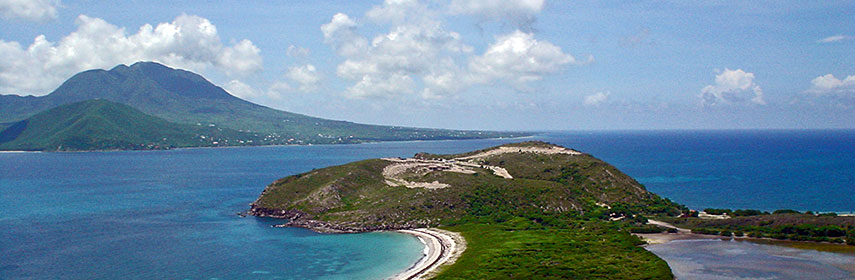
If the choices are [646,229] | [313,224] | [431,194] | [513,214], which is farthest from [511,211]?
[313,224]

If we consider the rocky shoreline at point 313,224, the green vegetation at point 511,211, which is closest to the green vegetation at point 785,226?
the green vegetation at point 511,211

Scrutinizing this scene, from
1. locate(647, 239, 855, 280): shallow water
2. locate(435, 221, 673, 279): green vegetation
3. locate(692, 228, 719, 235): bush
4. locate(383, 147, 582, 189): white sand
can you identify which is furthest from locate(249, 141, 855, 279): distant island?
locate(647, 239, 855, 280): shallow water

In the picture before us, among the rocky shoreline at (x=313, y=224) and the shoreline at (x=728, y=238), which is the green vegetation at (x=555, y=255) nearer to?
the shoreline at (x=728, y=238)

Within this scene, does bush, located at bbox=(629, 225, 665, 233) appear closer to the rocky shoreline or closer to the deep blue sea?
the deep blue sea

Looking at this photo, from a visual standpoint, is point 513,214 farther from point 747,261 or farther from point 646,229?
point 747,261

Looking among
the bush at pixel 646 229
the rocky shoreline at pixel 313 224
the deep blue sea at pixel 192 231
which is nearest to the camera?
the deep blue sea at pixel 192 231

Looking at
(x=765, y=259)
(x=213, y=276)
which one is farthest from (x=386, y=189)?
(x=765, y=259)

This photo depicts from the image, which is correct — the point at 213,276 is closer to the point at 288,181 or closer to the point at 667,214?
the point at 288,181
